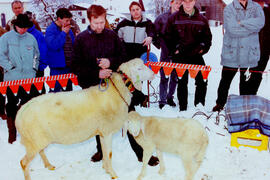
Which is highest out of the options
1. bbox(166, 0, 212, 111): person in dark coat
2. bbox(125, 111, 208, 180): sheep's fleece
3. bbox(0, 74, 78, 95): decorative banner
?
bbox(166, 0, 212, 111): person in dark coat

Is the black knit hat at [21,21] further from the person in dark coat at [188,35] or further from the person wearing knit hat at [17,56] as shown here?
the person in dark coat at [188,35]

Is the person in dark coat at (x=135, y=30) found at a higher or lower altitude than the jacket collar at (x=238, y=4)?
lower

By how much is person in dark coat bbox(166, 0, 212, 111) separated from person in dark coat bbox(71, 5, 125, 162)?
1.95 meters

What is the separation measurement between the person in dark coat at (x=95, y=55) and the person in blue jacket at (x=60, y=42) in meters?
1.63

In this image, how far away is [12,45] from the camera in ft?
12.8

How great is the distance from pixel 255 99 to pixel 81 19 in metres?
21.6

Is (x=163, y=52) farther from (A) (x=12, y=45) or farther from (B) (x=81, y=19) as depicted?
(B) (x=81, y=19)

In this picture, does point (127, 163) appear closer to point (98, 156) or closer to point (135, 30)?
point (98, 156)

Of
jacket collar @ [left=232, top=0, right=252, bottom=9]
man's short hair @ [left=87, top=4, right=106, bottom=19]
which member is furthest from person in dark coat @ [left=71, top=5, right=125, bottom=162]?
jacket collar @ [left=232, top=0, right=252, bottom=9]

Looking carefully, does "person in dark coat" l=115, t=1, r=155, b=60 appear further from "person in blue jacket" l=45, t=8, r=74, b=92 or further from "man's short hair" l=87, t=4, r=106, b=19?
"man's short hair" l=87, t=4, r=106, b=19

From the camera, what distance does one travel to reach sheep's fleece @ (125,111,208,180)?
2719 mm

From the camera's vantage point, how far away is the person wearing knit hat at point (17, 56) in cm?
390

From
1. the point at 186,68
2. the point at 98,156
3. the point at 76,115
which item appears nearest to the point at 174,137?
the point at 76,115

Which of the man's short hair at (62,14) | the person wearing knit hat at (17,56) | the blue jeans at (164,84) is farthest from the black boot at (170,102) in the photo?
the person wearing knit hat at (17,56)
